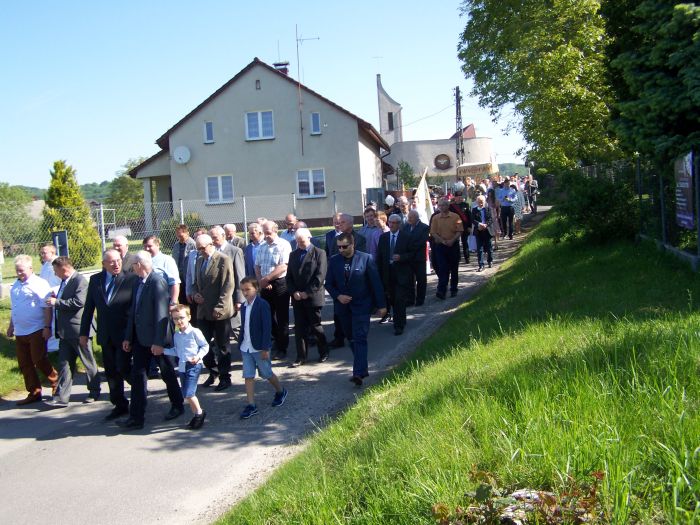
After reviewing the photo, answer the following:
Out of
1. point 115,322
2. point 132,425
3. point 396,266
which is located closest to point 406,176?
point 396,266

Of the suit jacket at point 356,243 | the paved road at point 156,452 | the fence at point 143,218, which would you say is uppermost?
the fence at point 143,218

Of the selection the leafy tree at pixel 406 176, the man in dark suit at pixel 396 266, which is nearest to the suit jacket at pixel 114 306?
the man in dark suit at pixel 396 266

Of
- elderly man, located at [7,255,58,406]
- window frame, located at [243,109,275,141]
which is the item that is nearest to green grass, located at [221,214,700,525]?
elderly man, located at [7,255,58,406]

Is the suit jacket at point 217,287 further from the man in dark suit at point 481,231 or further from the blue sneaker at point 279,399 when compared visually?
the man in dark suit at point 481,231

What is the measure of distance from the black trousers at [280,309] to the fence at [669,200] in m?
5.67

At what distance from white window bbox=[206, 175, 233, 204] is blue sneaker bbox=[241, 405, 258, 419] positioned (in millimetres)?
31049

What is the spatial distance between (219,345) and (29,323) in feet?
8.12

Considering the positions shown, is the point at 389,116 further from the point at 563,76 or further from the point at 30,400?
the point at 30,400

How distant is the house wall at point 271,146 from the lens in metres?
37.0

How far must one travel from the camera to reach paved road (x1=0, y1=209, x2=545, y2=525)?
Answer: 5.55 m

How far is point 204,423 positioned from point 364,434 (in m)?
2.60

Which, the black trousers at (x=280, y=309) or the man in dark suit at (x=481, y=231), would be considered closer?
the black trousers at (x=280, y=309)

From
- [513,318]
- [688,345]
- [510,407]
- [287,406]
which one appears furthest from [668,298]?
[287,406]

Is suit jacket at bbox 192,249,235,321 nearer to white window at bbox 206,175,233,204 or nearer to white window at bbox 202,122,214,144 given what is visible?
white window at bbox 206,175,233,204
